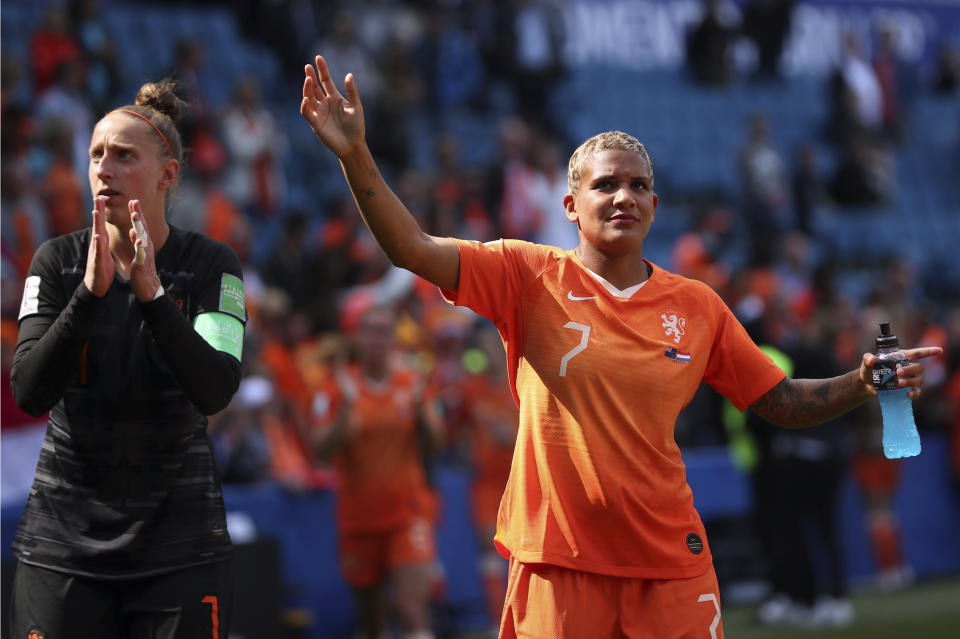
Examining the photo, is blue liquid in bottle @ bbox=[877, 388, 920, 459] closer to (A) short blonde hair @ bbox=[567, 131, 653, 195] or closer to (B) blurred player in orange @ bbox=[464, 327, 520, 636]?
(A) short blonde hair @ bbox=[567, 131, 653, 195]

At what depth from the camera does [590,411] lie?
3861 mm

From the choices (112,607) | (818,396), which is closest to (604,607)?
(818,396)

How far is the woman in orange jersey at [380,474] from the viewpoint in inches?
309

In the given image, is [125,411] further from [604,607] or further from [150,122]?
[604,607]

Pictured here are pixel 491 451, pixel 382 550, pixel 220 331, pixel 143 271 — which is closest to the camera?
pixel 143 271

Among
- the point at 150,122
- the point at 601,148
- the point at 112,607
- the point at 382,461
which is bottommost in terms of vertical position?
the point at 112,607

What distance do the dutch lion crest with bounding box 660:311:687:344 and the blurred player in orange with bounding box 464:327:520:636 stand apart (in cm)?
545

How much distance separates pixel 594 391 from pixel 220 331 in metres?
1.15

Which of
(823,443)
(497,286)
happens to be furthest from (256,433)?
(497,286)

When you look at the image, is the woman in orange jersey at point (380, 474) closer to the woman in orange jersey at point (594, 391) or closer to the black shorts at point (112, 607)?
the woman in orange jersey at point (594, 391)

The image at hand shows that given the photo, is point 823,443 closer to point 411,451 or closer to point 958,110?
point 411,451

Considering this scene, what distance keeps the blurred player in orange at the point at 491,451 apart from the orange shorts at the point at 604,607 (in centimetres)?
555

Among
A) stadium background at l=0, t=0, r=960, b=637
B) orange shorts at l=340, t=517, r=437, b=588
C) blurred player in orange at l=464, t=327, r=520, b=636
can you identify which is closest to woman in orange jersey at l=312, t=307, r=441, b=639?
orange shorts at l=340, t=517, r=437, b=588

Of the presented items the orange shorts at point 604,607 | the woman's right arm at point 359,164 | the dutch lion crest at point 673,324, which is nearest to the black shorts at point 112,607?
the orange shorts at point 604,607
